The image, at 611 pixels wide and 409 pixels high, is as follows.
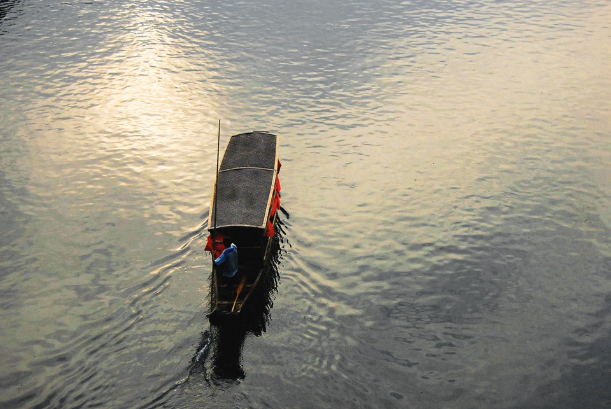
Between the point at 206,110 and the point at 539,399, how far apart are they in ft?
64.8

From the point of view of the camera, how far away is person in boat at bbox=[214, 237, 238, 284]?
1397cm

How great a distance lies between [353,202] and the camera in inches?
772

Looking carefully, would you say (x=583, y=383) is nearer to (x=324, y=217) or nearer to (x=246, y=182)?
(x=324, y=217)

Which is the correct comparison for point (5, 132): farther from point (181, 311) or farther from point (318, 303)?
point (318, 303)

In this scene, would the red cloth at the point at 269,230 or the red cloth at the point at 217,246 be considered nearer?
the red cloth at the point at 217,246

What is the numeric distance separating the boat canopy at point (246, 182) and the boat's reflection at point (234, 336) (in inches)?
72.3

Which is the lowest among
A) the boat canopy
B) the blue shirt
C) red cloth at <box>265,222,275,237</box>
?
the blue shirt

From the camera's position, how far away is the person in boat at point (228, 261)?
13969 mm

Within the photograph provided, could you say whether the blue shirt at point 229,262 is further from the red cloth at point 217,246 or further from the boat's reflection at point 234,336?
the boat's reflection at point 234,336

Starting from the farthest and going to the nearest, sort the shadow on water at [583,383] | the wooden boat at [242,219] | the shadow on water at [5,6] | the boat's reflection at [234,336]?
1. the shadow on water at [5,6]
2. the wooden boat at [242,219]
3. the boat's reflection at [234,336]
4. the shadow on water at [583,383]

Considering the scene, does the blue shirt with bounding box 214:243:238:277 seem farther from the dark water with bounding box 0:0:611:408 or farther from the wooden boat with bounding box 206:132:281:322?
the dark water with bounding box 0:0:611:408

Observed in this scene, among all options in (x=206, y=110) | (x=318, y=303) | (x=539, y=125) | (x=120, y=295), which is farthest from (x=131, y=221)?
(x=539, y=125)

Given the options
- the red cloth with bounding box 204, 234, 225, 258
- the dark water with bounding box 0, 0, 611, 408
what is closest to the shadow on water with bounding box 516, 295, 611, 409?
the dark water with bounding box 0, 0, 611, 408

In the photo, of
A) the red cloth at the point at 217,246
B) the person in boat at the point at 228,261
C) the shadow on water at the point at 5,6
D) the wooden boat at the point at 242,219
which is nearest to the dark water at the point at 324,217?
the wooden boat at the point at 242,219
